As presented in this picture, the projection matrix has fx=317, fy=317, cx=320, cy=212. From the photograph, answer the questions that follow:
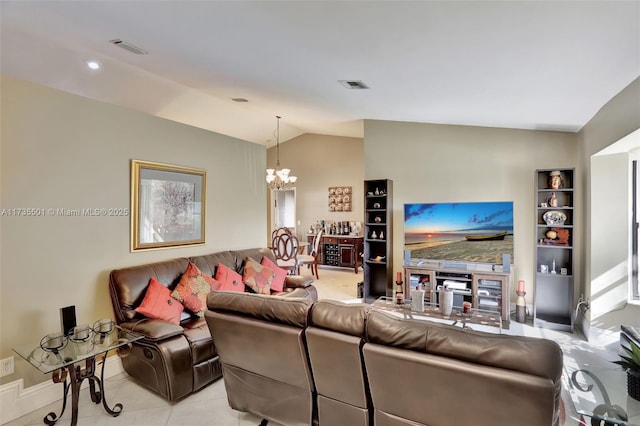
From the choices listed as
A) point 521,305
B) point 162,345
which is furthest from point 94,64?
point 521,305

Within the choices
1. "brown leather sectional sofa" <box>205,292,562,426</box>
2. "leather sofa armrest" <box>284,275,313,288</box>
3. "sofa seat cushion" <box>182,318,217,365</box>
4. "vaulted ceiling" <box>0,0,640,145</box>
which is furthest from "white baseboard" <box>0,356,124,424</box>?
"vaulted ceiling" <box>0,0,640,145</box>

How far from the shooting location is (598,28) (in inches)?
72.1

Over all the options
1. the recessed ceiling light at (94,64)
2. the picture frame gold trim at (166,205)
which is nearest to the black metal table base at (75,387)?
the picture frame gold trim at (166,205)

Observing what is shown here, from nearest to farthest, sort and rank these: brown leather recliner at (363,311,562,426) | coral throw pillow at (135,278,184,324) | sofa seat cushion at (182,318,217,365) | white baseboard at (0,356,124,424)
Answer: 1. brown leather recliner at (363,311,562,426)
2. white baseboard at (0,356,124,424)
3. sofa seat cushion at (182,318,217,365)
4. coral throw pillow at (135,278,184,324)

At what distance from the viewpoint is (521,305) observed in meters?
4.17

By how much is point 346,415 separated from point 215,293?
3.66 ft

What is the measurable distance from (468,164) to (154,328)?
4.49 m

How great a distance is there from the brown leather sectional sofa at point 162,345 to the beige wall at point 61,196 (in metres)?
0.27

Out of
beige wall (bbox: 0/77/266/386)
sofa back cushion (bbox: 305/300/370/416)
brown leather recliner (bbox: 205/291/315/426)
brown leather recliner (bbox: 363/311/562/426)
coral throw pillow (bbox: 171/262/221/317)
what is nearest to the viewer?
brown leather recliner (bbox: 363/311/562/426)

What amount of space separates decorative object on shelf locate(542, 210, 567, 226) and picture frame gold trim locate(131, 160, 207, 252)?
437cm

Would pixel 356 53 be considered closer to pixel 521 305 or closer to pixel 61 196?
pixel 61 196

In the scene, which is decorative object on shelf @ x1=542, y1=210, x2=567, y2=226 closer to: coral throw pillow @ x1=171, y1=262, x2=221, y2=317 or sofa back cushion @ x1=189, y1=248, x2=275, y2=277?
sofa back cushion @ x1=189, y1=248, x2=275, y2=277

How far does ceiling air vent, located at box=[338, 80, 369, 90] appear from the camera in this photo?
3.27 m

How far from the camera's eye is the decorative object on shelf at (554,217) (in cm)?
399
